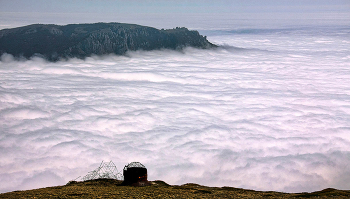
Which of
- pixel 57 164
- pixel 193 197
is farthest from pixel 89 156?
pixel 193 197

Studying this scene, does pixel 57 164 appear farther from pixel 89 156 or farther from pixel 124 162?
pixel 124 162

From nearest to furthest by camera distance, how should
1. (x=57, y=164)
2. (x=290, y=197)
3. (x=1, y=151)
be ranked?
(x=290, y=197) → (x=57, y=164) → (x=1, y=151)

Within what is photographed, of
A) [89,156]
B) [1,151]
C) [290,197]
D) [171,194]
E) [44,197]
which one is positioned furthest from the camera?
[1,151]

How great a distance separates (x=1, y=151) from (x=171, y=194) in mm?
178282

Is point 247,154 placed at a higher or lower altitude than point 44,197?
lower

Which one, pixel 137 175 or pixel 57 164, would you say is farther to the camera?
pixel 57 164

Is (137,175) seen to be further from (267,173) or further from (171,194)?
(267,173)

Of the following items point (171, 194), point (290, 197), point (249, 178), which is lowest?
point (249, 178)

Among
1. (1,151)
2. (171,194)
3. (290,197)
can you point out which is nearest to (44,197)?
(171,194)

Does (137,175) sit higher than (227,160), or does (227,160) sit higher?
(137,175)

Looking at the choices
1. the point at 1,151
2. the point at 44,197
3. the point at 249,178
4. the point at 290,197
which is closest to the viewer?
the point at 44,197

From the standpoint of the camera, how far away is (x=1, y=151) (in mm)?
192125

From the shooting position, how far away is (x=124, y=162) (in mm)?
170500

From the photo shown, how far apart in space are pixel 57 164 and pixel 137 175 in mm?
127869
